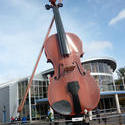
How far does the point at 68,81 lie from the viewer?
654 centimetres

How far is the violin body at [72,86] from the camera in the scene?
19.9ft

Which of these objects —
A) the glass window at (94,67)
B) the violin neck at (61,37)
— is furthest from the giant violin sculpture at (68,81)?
the glass window at (94,67)

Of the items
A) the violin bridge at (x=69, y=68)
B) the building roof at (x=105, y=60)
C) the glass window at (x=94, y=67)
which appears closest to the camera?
the violin bridge at (x=69, y=68)

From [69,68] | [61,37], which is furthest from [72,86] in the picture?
[61,37]

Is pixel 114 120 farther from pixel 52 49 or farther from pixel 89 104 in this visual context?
pixel 52 49

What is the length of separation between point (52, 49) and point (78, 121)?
11.5 feet

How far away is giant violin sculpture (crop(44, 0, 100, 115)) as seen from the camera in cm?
609

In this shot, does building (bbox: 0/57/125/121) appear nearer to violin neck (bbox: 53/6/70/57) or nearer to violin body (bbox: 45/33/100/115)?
violin neck (bbox: 53/6/70/57)

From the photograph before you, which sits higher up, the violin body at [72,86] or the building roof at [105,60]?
the building roof at [105,60]

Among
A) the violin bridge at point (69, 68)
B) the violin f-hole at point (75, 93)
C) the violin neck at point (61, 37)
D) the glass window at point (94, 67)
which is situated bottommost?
the violin f-hole at point (75, 93)

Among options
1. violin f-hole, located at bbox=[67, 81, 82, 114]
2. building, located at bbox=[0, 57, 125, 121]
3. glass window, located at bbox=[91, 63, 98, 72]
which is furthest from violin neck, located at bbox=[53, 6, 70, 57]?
glass window, located at bbox=[91, 63, 98, 72]

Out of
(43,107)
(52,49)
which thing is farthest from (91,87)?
(43,107)

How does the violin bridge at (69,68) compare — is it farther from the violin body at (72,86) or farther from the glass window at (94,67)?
the glass window at (94,67)

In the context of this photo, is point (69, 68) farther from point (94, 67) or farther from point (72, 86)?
point (94, 67)
